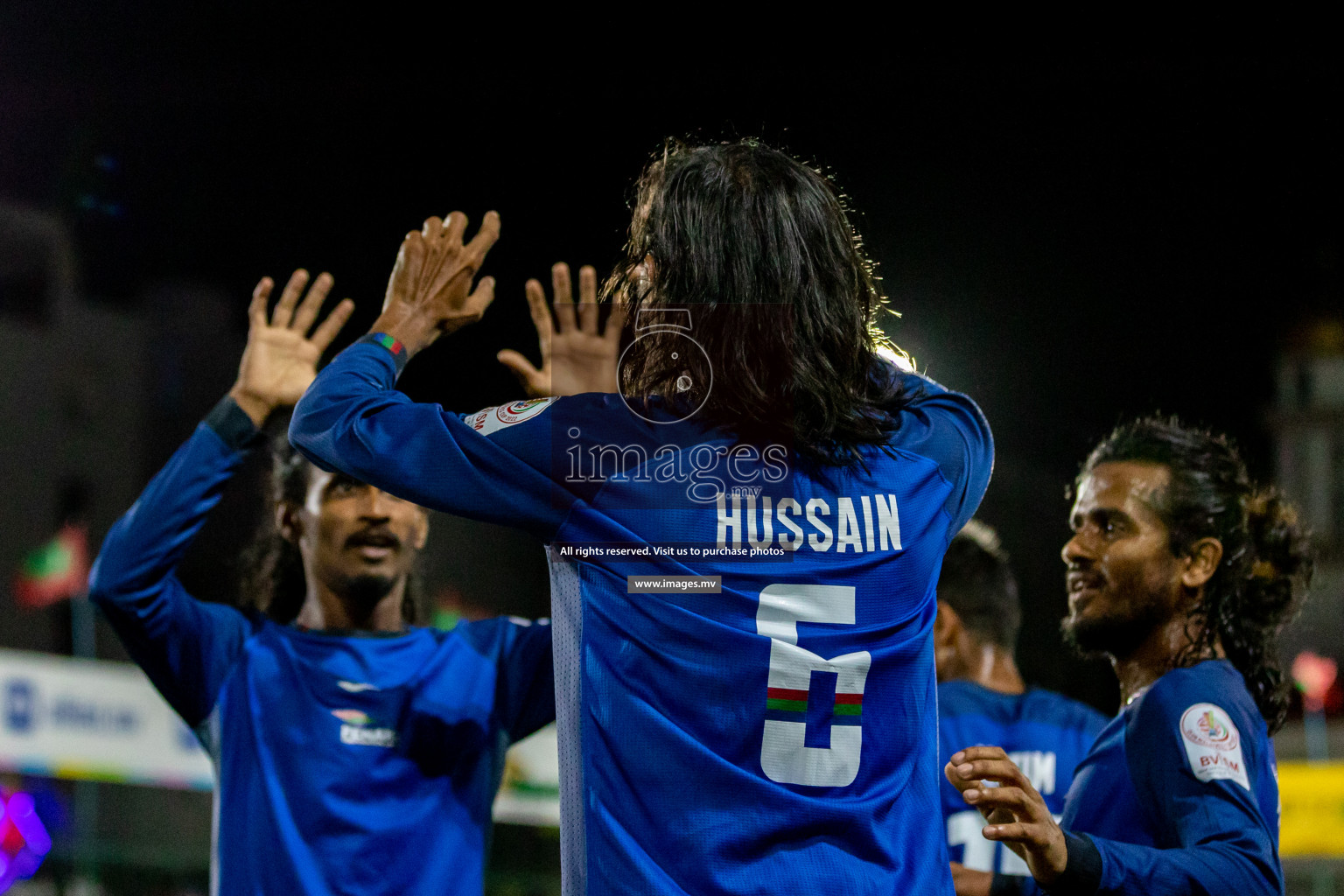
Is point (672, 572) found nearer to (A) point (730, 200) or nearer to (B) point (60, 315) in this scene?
(A) point (730, 200)

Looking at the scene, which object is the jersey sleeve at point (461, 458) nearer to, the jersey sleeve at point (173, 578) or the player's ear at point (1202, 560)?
→ the jersey sleeve at point (173, 578)

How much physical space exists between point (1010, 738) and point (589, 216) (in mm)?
3006

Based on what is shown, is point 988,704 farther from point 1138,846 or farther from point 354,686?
point 354,686

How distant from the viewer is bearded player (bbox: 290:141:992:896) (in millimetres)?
1623

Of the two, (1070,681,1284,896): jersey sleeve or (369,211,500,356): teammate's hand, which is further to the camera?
(369,211,500,356): teammate's hand

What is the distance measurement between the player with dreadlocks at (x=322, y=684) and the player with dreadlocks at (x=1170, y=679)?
1.20 meters

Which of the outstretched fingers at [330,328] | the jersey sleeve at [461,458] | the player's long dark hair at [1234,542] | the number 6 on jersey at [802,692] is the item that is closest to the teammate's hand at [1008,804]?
the number 6 on jersey at [802,692]

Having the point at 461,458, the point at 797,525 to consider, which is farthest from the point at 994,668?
the point at 461,458

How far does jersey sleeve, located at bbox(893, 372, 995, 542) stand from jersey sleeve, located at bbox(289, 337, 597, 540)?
548 mm

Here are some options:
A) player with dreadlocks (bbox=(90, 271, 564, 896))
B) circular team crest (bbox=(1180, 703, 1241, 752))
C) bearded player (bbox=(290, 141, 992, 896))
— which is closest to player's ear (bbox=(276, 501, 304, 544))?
player with dreadlocks (bbox=(90, 271, 564, 896))

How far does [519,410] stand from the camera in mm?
1734

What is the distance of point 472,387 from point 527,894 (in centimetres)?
1077

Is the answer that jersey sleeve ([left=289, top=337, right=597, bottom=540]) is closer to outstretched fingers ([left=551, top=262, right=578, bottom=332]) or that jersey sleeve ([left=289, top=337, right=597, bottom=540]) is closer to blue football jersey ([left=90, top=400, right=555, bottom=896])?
outstretched fingers ([left=551, top=262, right=578, bottom=332])

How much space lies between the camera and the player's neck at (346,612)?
2.97 metres
